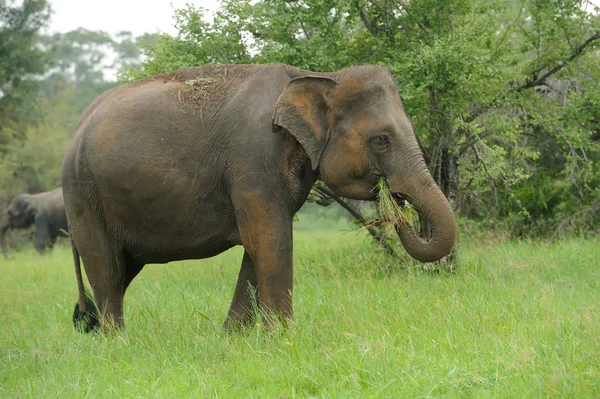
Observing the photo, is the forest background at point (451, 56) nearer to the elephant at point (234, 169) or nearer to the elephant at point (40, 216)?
the elephant at point (234, 169)

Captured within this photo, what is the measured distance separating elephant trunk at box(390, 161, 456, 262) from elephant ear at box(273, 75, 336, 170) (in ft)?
2.11

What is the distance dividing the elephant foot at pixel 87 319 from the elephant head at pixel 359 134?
2.62 m

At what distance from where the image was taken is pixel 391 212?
19.1 ft

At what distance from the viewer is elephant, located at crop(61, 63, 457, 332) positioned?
5.97 meters

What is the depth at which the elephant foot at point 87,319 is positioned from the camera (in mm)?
7133

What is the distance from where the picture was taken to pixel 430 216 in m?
5.70

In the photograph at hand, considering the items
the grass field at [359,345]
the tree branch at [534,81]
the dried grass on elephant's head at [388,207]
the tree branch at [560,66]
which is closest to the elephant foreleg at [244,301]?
the grass field at [359,345]

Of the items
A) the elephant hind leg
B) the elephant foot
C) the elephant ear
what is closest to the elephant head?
the elephant ear

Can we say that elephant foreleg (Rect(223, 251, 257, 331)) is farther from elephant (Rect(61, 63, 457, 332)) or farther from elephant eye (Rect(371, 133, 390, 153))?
elephant eye (Rect(371, 133, 390, 153))

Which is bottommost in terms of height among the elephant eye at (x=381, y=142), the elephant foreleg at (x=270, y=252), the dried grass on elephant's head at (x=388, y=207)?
the elephant foreleg at (x=270, y=252)

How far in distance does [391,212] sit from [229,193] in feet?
4.40

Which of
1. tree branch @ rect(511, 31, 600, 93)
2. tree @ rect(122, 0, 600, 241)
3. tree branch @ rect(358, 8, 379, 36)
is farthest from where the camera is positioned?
tree branch @ rect(358, 8, 379, 36)

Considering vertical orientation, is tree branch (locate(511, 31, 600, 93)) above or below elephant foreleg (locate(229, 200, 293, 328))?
above

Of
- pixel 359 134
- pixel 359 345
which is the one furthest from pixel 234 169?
pixel 359 345
